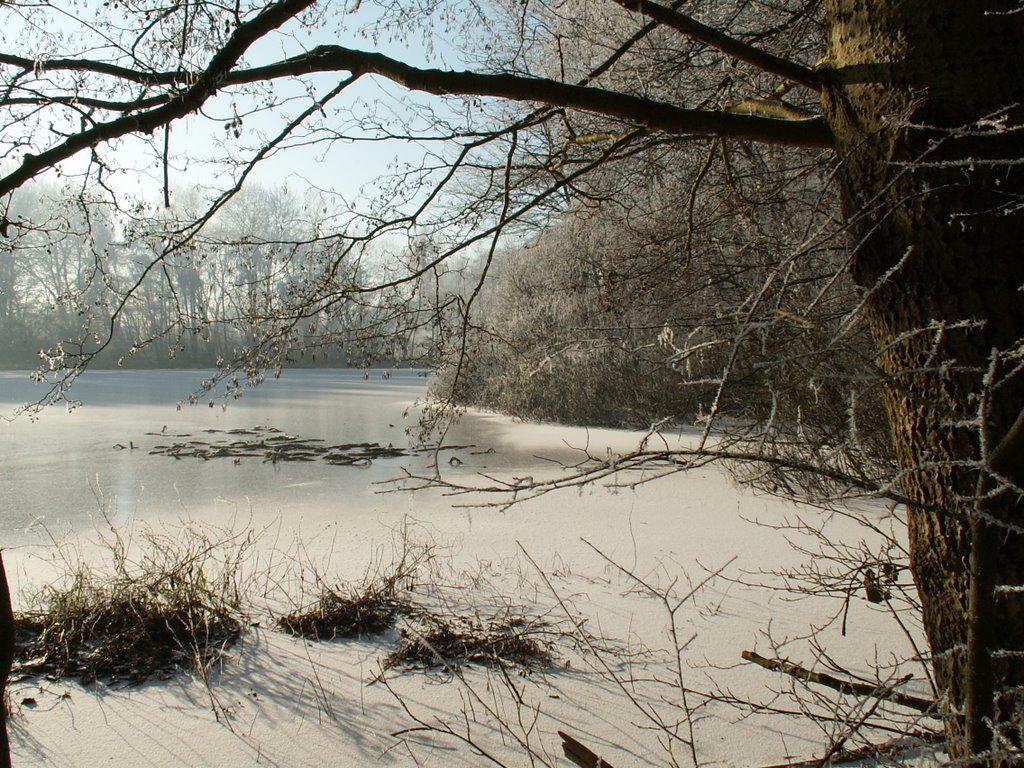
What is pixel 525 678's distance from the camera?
11.3ft

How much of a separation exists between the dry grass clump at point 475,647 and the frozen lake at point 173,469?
2.57 feet

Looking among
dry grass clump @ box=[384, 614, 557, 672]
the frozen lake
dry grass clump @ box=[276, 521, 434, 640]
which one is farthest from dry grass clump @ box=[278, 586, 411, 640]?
the frozen lake

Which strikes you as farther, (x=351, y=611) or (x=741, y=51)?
(x=351, y=611)

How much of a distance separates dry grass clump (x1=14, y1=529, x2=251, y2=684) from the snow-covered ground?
0.14 metres

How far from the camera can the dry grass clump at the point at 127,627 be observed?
11.9 ft

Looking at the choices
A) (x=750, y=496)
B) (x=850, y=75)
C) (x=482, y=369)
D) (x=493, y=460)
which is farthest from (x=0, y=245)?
(x=482, y=369)

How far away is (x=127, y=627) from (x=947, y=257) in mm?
3878

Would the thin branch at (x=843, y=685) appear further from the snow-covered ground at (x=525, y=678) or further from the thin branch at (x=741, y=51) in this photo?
the thin branch at (x=741, y=51)

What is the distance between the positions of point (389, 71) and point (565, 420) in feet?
40.9

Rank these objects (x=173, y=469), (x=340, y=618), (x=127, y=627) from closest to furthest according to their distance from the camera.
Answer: (x=127, y=627) → (x=340, y=618) → (x=173, y=469)

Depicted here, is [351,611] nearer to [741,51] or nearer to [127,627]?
[127,627]

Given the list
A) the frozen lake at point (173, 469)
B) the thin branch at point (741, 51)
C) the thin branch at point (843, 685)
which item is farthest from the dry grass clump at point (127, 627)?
the thin branch at point (741, 51)

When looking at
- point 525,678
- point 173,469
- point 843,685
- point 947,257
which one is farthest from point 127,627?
point 173,469

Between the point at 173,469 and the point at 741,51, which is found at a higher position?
the point at 741,51
